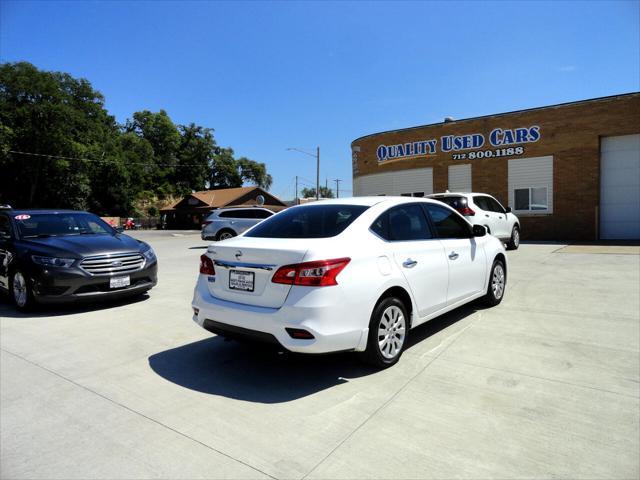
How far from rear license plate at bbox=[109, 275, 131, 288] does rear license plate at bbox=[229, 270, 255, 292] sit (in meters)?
3.46

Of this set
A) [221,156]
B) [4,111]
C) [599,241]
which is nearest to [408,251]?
[599,241]

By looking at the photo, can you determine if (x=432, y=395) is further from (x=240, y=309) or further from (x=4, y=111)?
(x=4, y=111)

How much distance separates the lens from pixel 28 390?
3.84m

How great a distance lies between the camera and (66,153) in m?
53.7

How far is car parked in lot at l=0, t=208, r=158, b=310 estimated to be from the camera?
249 inches

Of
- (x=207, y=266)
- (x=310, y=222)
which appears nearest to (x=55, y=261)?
(x=207, y=266)

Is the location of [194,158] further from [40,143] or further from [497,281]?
[497,281]

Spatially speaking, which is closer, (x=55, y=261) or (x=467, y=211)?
(x=55, y=261)

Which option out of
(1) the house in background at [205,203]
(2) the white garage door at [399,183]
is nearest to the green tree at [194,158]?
(1) the house in background at [205,203]

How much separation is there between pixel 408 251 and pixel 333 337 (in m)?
1.31

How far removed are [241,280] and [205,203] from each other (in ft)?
185

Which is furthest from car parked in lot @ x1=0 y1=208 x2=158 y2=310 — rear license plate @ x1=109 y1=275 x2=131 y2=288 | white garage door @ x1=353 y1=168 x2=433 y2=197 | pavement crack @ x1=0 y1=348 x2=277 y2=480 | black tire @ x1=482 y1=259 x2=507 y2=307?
white garage door @ x1=353 y1=168 x2=433 y2=197

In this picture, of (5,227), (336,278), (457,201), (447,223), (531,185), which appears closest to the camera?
(336,278)

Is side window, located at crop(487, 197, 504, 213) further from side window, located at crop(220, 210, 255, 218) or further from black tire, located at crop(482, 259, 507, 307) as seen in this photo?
side window, located at crop(220, 210, 255, 218)
